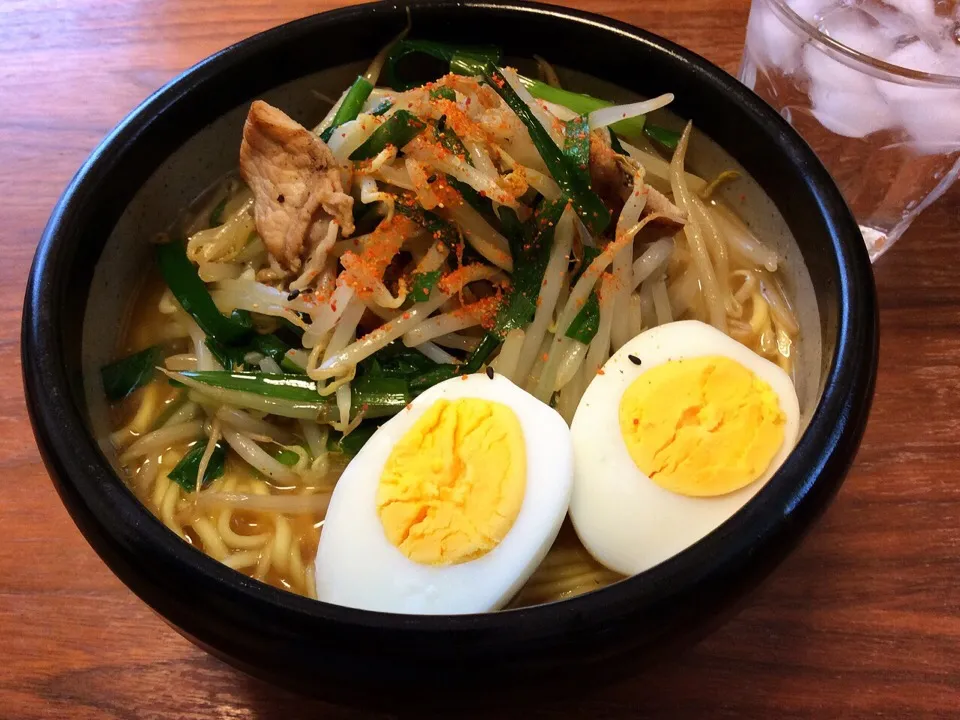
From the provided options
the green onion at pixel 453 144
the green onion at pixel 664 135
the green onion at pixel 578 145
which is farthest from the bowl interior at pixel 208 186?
the green onion at pixel 453 144

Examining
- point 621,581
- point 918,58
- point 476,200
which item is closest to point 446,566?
point 621,581

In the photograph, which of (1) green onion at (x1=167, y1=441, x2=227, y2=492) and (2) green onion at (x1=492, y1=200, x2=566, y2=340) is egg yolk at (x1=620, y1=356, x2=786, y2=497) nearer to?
(2) green onion at (x1=492, y1=200, x2=566, y2=340)

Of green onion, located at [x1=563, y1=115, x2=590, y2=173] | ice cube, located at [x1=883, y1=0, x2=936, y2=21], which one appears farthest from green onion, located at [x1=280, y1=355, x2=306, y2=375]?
ice cube, located at [x1=883, y1=0, x2=936, y2=21]

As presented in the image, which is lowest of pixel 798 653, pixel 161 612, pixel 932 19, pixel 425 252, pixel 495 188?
pixel 798 653

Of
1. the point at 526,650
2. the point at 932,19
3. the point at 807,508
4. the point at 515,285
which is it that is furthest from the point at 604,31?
the point at 526,650

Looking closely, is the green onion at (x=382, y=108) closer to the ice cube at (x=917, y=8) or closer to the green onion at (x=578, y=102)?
the green onion at (x=578, y=102)

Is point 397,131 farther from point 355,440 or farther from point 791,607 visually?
point 791,607

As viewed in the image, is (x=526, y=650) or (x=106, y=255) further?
(x=106, y=255)

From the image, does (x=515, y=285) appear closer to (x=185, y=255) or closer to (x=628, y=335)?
(x=628, y=335)

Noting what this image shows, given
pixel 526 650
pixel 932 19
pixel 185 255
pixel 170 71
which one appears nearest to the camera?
pixel 526 650
